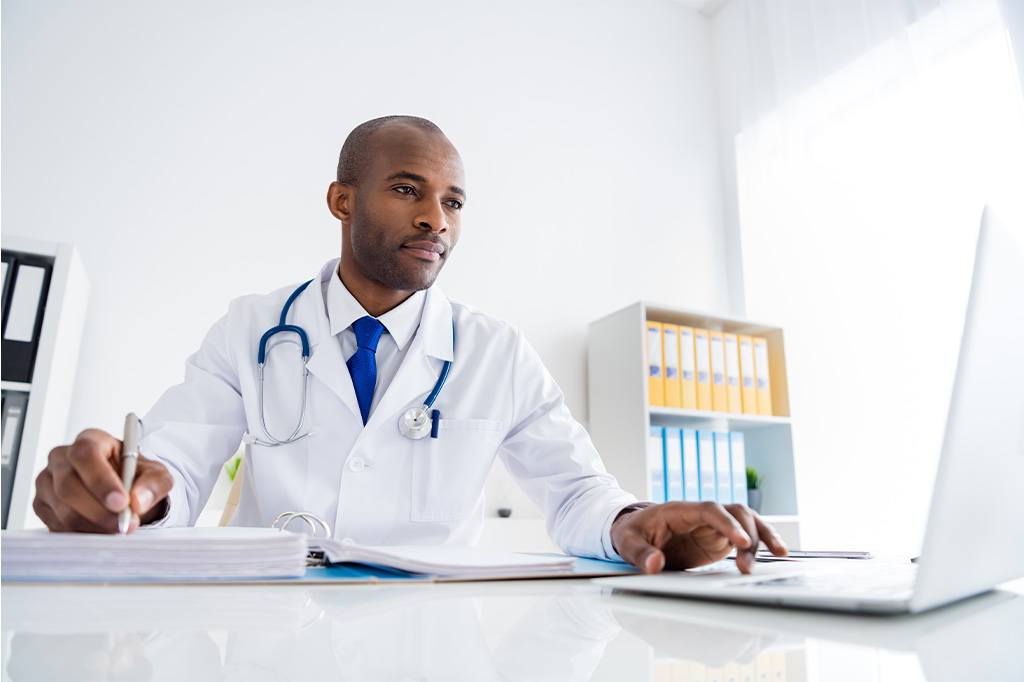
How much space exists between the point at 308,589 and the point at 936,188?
2575mm

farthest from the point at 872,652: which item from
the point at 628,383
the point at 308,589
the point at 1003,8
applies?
the point at 1003,8

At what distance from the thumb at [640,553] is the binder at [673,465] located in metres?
1.70

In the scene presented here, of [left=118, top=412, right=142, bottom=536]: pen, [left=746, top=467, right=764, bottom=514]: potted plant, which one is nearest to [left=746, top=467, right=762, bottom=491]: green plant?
[left=746, top=467, right=764, bottom=514]: potted plant

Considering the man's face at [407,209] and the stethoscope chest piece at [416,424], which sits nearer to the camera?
the stethoscope chest piece at [416,424]

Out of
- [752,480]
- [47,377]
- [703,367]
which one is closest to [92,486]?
[47,377]

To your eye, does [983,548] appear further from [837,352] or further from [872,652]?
[837,352]

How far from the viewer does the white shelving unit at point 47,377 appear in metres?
1.72

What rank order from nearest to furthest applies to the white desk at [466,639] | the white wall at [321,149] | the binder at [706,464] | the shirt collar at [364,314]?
the white desk at [466,639]
the shirt collar at [364,314]
the white wall at [321,149]
the binder at [706,464]

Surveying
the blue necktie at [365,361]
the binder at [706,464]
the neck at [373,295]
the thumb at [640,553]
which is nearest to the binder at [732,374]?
the binder at [706,464]

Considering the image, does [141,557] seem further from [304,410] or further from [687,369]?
[687,369]

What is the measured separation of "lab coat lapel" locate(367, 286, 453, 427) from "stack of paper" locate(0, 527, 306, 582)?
57 cm

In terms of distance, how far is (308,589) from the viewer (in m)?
0.56

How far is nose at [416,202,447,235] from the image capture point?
4.70ft

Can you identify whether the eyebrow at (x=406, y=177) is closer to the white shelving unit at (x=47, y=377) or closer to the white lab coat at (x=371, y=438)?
the white lab coat at (x=371, y=438)
